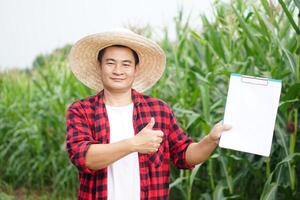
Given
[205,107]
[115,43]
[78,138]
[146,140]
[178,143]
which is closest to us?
[146,140]

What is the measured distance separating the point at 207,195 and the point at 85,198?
1.42 m

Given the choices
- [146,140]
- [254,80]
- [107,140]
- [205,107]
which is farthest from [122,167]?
[205,107]

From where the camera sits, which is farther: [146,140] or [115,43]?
[115,43]

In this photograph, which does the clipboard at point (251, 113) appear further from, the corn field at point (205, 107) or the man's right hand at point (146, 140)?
the corn field at point (205, 107)

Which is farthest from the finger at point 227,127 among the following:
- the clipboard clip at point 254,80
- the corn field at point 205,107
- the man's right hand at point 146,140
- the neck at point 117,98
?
the corn field at point 205,107

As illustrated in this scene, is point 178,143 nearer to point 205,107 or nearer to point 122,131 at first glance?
point 122,131

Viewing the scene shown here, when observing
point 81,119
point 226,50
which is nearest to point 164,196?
point 81,119

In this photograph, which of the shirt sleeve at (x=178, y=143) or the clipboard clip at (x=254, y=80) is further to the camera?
the shirt sleeve at (x=178, y=143)

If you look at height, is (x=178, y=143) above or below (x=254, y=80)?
below

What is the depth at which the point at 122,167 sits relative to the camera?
5.88 feet

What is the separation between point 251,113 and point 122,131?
50 cm

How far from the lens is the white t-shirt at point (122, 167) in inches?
69.2

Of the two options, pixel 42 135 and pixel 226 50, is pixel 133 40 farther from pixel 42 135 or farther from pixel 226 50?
pixel 42 135

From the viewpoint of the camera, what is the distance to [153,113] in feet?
6.21
